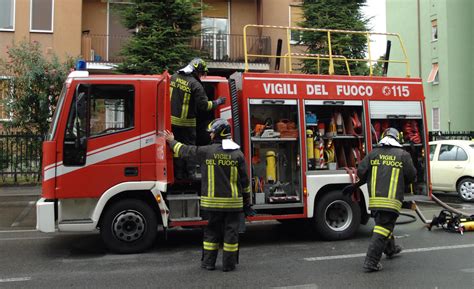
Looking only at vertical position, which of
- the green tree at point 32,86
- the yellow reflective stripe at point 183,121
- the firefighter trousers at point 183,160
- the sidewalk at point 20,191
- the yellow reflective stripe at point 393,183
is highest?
the green tree at point 32,86

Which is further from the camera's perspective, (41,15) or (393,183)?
(41,15)

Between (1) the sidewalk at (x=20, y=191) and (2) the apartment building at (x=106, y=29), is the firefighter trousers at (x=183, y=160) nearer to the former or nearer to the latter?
(1) the sidewalk at (x=20, y=191)

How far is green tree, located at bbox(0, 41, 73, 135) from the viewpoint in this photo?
1353 cm

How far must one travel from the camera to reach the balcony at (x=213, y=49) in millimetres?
17766

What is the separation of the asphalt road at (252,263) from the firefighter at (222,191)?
28 cm

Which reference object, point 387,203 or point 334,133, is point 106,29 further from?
point 387,203

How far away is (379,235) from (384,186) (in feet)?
2.00

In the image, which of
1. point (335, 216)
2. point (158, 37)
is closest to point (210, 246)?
point (335, 216)

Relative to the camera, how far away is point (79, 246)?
23.9 ft

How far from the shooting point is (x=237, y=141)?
6.94 meters

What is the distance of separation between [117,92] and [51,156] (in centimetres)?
129

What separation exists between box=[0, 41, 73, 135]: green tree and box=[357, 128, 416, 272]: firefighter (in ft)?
34.4

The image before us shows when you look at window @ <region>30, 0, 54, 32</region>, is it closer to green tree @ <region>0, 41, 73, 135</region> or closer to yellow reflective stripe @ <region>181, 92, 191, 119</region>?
green tree @ <region>0, 41, 73, 135</region>

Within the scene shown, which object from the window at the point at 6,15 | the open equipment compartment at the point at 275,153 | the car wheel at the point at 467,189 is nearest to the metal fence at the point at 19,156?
the window at the point at 6,15
